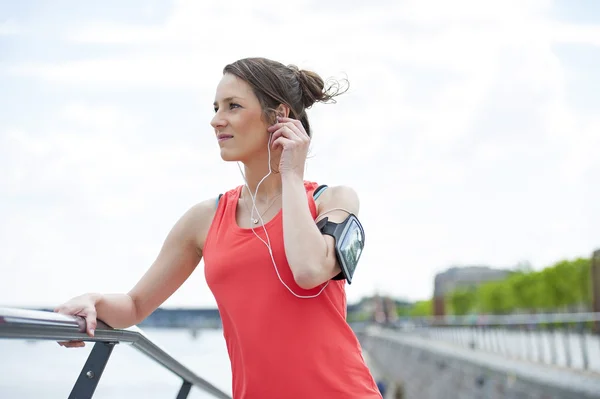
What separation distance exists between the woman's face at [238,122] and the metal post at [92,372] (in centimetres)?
59

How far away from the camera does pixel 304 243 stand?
77.1 inches

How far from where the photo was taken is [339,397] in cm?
202

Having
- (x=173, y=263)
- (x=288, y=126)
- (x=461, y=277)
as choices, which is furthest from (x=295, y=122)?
(x=461, y=277)

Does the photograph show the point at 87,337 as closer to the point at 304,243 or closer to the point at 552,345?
the point at 304,243

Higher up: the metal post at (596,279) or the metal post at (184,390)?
the metal post at (596,279)

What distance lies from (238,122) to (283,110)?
141 mm

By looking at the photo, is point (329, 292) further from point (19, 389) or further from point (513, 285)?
point (513, 285)

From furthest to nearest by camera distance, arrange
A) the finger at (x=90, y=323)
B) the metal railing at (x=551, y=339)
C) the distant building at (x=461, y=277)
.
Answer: the distant building at (x=461, y=277) < the metal railing at (x=551, y=339) < the finger at (x=90, y=323)

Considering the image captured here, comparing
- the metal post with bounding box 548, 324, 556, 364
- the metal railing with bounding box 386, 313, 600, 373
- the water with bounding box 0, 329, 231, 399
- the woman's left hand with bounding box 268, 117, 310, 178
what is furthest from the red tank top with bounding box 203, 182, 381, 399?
the metal post with bounding box 548, 324, 556, 364

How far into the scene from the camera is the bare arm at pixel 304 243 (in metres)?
1.95

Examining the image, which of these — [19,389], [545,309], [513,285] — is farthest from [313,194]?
[513,285]

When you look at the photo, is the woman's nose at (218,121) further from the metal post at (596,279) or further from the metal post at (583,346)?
the metal post at (596,279)

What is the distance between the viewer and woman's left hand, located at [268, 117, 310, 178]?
6.86 feet

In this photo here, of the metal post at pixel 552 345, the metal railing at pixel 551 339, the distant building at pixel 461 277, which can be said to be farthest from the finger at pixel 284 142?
the distant building at pixel 461 277
